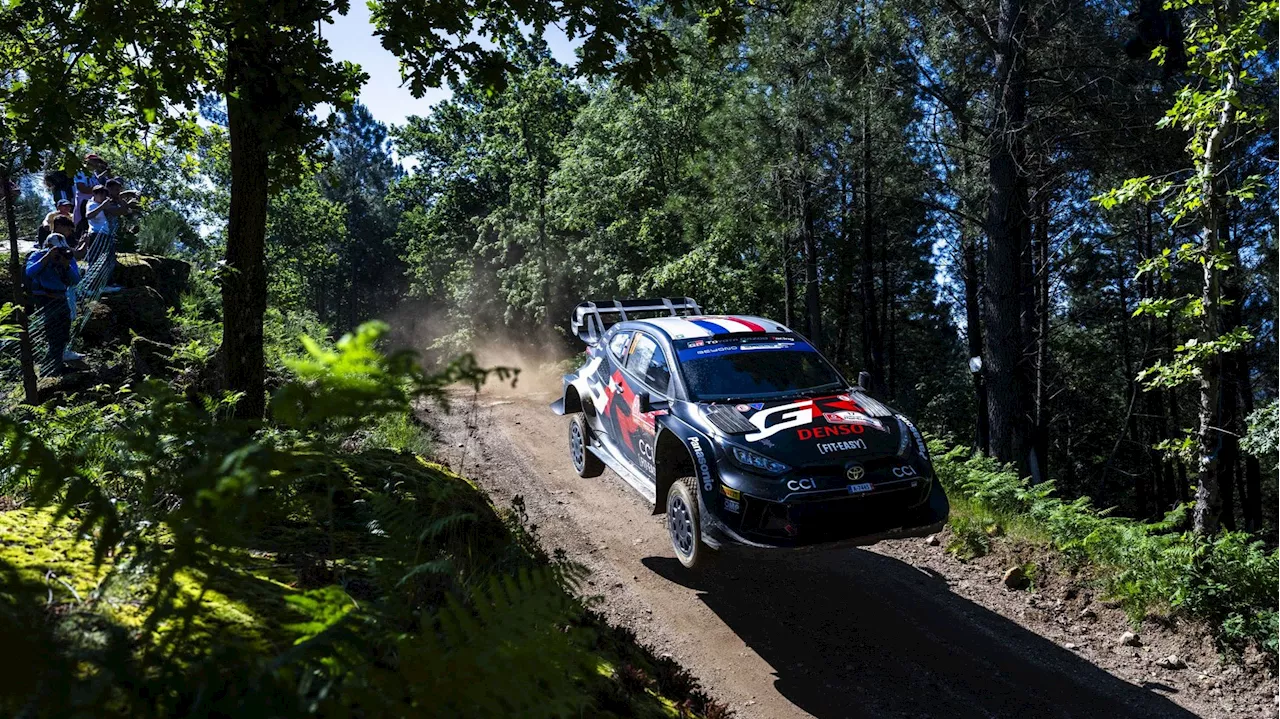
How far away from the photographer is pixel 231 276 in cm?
657

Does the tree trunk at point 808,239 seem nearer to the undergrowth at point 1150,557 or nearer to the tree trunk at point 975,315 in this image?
the tree trunk at point 975,315

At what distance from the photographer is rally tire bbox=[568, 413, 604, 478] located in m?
9.74

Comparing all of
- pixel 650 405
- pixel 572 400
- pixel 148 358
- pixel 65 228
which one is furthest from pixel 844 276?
pixel 65 228

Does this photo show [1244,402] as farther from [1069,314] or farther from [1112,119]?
[1112,119]

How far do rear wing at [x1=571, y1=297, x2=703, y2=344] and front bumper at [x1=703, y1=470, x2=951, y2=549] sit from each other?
496 cm

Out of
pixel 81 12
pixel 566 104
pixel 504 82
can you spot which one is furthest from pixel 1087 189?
pixel 566 104

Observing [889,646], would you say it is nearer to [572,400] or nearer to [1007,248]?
[572,400]

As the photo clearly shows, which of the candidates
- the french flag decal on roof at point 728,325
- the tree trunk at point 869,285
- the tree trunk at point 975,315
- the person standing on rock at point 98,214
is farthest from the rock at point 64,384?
the tree trunk at point 975,315

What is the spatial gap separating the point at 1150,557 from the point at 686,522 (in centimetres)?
439

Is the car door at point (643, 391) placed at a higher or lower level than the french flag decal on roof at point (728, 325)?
lower

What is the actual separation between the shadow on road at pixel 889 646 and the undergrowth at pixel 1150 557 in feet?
3.66

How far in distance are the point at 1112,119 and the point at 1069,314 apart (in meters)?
18.0

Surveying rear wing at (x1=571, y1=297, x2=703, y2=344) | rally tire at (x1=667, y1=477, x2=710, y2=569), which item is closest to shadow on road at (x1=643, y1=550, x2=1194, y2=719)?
rally tire at (x1=667, y1=477, x2=710, y2=569)

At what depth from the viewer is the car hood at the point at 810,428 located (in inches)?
249
